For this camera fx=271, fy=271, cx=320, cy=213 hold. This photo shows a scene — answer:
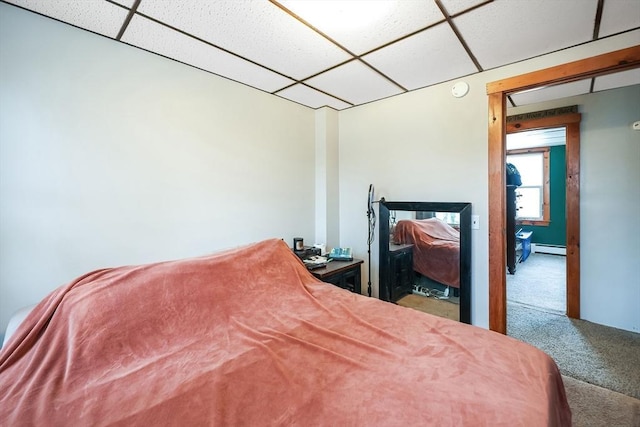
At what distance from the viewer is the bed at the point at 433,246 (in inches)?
105

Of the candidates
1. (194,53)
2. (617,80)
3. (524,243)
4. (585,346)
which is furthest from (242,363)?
(524,243)

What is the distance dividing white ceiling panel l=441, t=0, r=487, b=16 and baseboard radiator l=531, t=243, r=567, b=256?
6.81 metres

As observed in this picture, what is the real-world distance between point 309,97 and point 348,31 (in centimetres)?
123

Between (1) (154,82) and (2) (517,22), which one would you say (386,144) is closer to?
(2) (517,22)

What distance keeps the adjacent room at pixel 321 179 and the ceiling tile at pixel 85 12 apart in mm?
13

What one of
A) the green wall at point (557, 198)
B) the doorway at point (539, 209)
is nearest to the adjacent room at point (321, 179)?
the doorway at point (539, 209)

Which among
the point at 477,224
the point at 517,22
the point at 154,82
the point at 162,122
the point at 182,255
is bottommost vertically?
the point at 182,255

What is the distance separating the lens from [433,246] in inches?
112

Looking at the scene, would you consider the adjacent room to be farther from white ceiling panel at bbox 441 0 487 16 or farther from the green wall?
the green wall

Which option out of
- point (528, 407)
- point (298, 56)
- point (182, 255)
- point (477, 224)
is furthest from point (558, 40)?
point (182, 255)

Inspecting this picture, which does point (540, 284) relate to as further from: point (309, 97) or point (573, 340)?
point (309, 97)

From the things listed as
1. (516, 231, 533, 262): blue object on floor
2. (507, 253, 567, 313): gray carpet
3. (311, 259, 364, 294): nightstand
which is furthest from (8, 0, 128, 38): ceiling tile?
(516, 231, 533, 262): blue object on floor

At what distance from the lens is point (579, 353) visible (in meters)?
2.39

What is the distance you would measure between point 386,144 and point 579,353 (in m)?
2.63
